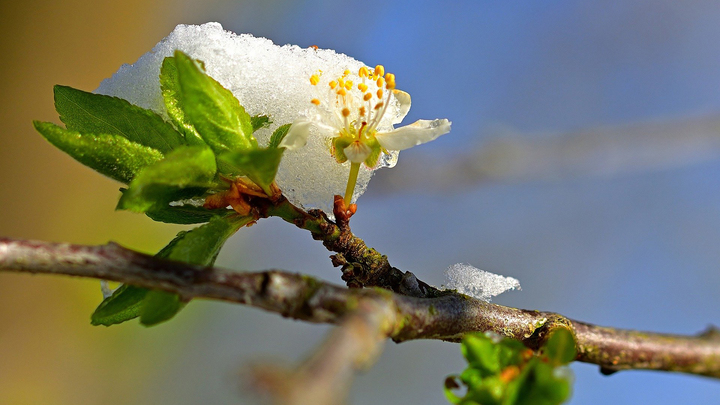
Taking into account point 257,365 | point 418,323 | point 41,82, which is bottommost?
point 257,365

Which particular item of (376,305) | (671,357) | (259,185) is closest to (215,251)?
(259,185)

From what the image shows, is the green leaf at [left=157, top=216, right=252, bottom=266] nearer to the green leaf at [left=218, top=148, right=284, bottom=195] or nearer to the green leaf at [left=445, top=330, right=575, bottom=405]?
the green leaf at [left=218, top=148, right=284, bottom=195]

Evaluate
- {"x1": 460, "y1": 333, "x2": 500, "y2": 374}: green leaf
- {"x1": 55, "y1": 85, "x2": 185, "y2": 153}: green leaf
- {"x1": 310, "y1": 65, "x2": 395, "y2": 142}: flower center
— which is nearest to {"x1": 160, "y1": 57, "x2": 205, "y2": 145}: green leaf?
{"x1": 55, "y1": 85, "x2": 185, "y2": 153}: green leaf

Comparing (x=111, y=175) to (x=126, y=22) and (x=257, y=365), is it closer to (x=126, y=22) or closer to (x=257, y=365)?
(x=257, y=365)

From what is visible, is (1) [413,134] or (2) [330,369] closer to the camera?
(2) [330,369]

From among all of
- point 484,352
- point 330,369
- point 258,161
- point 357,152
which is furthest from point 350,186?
point 330,369

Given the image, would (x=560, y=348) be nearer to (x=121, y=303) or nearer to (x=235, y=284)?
(x=235, y=284)
